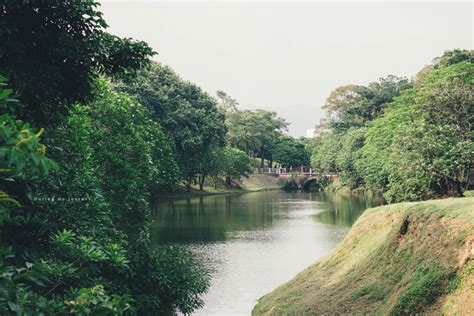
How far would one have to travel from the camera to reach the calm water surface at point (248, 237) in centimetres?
2803

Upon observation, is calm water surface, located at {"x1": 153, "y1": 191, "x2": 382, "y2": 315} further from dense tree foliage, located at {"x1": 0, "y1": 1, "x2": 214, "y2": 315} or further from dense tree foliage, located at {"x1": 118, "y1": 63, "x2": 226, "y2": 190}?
dense tree foliage, located at {"x1": 0, "y1": 1, "x2": 214, "y2": 315}

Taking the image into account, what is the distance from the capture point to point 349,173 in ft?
259

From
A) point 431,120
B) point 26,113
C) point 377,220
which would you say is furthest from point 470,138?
point 26,113

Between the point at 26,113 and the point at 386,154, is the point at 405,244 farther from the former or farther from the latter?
the point at 386,154

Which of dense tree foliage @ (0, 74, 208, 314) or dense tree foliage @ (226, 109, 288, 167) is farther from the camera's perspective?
dense tree foliage @ (226, 109, 288, 167)

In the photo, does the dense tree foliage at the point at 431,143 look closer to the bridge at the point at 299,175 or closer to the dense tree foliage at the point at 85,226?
the dense tree foliage at the point at 85,226

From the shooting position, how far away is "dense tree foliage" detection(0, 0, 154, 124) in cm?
1102

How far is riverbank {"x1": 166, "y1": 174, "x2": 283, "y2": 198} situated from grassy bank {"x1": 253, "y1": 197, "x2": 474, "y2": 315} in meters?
52.2

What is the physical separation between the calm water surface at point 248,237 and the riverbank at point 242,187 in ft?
14.1

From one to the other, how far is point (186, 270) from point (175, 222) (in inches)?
1378

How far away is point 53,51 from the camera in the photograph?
1159 cm

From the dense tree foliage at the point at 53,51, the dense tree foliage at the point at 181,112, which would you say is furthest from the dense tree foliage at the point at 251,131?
the dense tree foliage at the point at 53,51

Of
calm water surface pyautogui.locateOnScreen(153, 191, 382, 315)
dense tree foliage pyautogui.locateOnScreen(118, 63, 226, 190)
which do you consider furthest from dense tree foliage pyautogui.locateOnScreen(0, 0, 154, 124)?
dense tree foliage pyautogui.locateOnScreen(118, 63, 226, 190)

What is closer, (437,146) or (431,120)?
(437,146)
